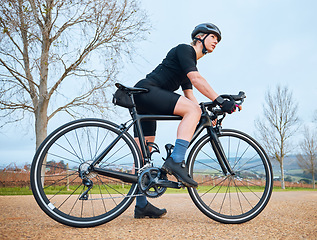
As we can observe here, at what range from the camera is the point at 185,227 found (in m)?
→ 2.75

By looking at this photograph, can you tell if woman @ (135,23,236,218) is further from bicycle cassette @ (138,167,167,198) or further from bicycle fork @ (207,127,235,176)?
bicycle fork @ (207,127,235,176)

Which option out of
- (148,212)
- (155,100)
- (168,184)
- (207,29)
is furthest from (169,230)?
(207,29)

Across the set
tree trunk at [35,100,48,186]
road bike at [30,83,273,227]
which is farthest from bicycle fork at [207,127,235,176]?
tree trunk at [35,100,48,186]

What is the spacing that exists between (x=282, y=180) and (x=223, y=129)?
57.4 ft

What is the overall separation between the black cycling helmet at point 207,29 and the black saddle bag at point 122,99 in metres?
1.04

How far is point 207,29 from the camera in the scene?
3199 mm

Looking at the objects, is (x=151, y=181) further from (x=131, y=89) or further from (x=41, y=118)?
(x=41, y=118)

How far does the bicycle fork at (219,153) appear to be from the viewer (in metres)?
3.17

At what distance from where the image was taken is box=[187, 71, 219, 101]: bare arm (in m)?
2.93

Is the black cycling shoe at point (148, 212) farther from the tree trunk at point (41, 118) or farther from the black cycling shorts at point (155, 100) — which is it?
the tree trunk at point (41, 118)

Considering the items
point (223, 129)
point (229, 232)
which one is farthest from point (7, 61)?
point (229, 232)

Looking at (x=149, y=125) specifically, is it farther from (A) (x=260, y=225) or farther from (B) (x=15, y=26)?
(B) (x=15, y=26)

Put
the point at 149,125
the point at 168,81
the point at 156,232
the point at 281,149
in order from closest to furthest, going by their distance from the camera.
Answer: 1. the point at 156,232
2. the point at 168,81
3. the point at 149,125
4. the point at 281,149

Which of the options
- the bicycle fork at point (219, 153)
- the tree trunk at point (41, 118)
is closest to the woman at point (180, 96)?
the bicycle fork at point (219, 153)
